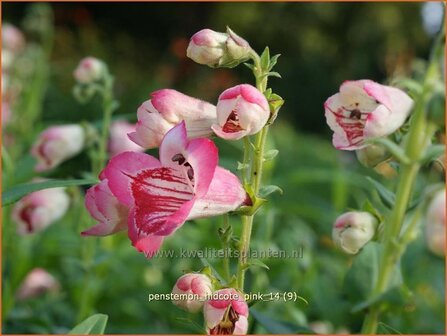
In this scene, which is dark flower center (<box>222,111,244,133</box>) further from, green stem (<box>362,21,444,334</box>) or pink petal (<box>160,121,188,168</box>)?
green stem (<box>362,21,444,334</box>)

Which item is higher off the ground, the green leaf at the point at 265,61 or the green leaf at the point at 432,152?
the green leaf at the point at 265,61

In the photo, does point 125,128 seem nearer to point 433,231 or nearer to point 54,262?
point 54,262

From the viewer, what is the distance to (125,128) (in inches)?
95.2

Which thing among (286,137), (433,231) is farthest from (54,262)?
(286,137)

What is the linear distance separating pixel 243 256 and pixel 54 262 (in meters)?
1.57

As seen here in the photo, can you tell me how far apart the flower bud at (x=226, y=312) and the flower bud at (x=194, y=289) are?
1cm

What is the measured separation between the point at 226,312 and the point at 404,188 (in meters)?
0.25

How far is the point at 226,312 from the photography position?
0.86 m

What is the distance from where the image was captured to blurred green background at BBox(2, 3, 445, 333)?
5.73ft

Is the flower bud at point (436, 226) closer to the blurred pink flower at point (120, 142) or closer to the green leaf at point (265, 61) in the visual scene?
the green leaf at point (265, 61)

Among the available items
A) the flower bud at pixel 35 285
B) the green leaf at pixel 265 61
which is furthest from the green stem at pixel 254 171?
the flower bud at pixel 35 285

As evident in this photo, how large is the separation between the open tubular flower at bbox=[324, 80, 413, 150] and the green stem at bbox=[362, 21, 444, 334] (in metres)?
0.04

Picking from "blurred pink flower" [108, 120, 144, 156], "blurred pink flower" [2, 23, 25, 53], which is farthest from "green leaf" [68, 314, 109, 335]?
"blurred pink flower" [2, 23, 25, 53]

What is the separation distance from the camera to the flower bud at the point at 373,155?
0.97 meters
